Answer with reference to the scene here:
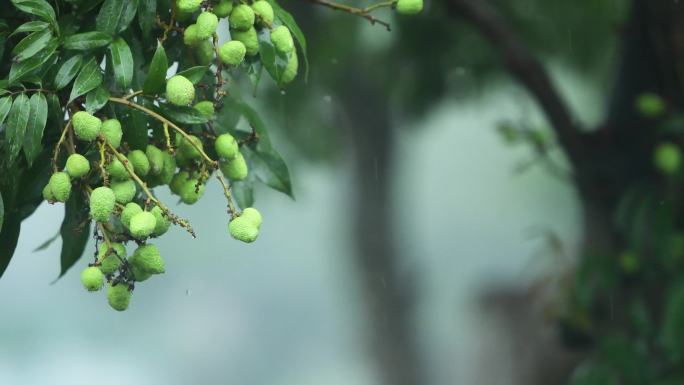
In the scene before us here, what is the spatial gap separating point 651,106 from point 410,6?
94 cm

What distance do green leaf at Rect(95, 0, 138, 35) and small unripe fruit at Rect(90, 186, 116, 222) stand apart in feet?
0.42

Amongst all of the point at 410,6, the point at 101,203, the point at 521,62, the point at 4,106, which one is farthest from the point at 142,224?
the point at 521,62

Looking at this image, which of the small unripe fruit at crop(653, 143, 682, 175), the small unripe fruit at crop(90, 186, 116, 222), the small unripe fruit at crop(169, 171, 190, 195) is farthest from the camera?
the small unripe fruit at crop(653, 143, 682, 175)

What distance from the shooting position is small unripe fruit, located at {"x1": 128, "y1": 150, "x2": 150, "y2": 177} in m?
0.75

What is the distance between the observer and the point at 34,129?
722 mm

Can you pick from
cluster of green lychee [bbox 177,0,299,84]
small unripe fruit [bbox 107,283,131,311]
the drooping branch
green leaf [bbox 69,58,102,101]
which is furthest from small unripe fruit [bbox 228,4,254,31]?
the drooping branch

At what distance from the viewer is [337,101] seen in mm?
3525

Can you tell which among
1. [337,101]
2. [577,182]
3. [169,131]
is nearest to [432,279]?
[337,101]

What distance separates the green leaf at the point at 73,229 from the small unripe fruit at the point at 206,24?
160mm

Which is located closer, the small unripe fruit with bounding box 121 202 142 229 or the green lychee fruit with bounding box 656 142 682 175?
the small unripe fruit with bounding box 121 202 142 229

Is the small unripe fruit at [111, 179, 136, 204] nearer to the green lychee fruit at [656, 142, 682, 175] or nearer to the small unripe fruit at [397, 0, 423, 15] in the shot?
the small unripe fruit at [397, 0, 423, 15]

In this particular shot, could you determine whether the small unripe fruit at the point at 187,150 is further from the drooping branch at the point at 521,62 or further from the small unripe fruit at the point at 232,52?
the drooping branch at the point at 521,62

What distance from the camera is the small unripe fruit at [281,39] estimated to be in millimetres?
777

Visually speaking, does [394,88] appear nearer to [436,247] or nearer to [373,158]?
[373,158]
